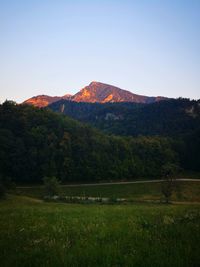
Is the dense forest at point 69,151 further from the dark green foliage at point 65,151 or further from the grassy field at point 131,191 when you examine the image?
the grassy field at point 131,191

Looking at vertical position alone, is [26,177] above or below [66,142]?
below

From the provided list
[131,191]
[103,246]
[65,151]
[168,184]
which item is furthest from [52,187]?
[103,246]

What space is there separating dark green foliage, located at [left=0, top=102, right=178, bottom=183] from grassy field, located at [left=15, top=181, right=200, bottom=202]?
703 inches

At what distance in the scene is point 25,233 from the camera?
31.8 ft

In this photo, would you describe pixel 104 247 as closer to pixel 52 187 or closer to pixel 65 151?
pixel 52 187

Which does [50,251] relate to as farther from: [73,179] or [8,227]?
[73,179]

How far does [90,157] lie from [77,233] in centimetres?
9591

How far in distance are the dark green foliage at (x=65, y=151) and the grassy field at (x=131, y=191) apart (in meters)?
17.9

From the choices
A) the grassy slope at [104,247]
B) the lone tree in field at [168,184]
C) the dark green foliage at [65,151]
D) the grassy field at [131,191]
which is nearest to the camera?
the grassy slope at [104,247]

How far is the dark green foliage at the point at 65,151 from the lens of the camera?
3718 inches

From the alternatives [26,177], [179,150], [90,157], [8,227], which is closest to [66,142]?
[90,157]

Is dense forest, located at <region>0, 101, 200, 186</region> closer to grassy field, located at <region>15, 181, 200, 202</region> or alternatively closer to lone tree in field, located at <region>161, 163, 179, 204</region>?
grassy field, located at <region>15, 181, 200, 202</region>

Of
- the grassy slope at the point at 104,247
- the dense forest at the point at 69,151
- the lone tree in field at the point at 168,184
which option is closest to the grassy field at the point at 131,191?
the lone tree in field at the point at 168,184

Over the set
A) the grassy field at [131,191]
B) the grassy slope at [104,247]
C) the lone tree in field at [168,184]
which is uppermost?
the grassy slope at [104,247]
